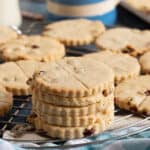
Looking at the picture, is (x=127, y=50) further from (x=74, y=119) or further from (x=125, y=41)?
(x=74, y=119)

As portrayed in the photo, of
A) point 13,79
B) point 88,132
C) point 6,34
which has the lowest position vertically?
point 88,132

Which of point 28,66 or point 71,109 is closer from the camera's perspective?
point 71,109

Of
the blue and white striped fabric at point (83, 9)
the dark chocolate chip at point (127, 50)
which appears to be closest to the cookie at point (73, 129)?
the dark chocolate chip at point (127, 50)

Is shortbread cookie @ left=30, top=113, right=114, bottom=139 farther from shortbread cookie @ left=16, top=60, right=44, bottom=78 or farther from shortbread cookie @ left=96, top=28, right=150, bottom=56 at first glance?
shortbread cookie @ left=96, top=28, right=150, bottom=56

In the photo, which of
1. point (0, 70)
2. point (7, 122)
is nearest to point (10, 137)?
point (7, 122)

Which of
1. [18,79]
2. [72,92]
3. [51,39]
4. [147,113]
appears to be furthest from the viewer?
[51,39]

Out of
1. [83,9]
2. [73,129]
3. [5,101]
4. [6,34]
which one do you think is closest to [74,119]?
[73,129]

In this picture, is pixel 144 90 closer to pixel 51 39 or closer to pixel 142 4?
pixel 51 39
